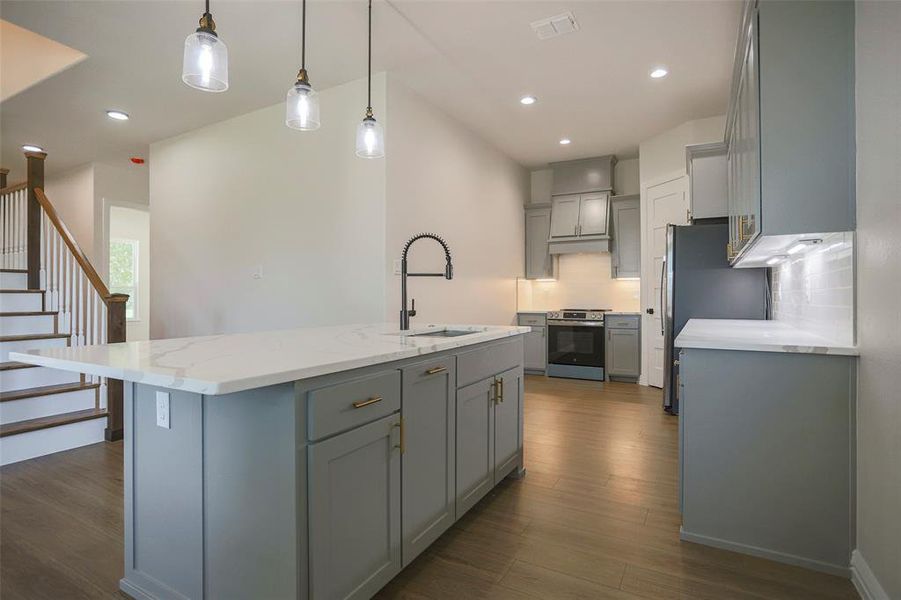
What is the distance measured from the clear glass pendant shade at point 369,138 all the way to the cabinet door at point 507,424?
54.3 inches

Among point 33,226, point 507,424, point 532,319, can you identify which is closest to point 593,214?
point 532,319

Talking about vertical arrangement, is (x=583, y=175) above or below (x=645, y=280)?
above

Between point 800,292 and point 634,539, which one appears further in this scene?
point 800,292

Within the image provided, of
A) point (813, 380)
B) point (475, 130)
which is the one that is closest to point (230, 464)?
point (813, 380)

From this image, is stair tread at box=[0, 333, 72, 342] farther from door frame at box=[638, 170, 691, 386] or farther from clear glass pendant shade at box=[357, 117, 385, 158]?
door frame at box=[638, 170, 691, 386]

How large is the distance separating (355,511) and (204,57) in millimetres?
1611

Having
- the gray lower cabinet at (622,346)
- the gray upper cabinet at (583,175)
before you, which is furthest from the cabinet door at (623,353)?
the gray upper cabinet at (583,175)

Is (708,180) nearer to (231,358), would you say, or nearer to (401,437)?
(401,437)

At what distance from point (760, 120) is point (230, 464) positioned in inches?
92.3

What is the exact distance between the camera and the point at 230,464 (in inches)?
53.8

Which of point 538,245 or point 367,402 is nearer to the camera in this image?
point 367,402

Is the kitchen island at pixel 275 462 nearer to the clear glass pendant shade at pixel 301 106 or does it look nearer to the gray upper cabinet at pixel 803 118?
the clear glass pendant shade at pixel 301 106

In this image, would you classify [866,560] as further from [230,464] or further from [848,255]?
[230,464]

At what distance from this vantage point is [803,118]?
186cm
